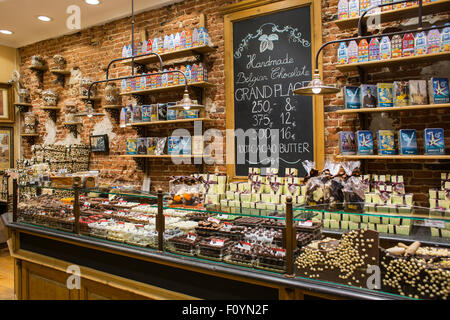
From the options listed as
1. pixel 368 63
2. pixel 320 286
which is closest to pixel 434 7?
pixel 368 63

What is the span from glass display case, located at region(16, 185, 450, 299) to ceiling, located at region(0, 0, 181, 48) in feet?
11.4

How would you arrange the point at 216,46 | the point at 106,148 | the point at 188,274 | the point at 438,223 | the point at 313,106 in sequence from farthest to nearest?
the point at 106,148 → the point at 216,46 → the point at 313,106 → the point at 188,274 → the point at 438,223

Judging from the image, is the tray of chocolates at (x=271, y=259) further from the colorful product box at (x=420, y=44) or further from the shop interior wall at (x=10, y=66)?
the shop interior wall at (x=10, y=66)

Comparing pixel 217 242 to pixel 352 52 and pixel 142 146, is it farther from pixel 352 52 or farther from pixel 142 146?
pixel 142 146

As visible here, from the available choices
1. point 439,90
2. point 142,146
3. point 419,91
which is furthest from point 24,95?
point 439,90

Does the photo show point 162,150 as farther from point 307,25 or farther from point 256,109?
point 307,25

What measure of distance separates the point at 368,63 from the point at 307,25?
988mm

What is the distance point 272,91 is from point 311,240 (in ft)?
7.81

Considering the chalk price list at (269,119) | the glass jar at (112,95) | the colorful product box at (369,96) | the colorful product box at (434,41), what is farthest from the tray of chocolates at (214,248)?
the glass jar at (112,95)

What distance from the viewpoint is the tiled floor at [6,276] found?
4.02 metres

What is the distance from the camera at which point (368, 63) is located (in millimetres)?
3160

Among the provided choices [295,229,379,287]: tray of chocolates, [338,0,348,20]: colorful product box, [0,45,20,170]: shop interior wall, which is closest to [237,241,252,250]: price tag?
[295,229,379,287]: tray of chocolates

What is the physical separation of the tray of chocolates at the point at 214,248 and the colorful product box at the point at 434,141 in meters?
2.05

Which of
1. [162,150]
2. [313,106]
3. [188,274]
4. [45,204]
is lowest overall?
[188,274]
